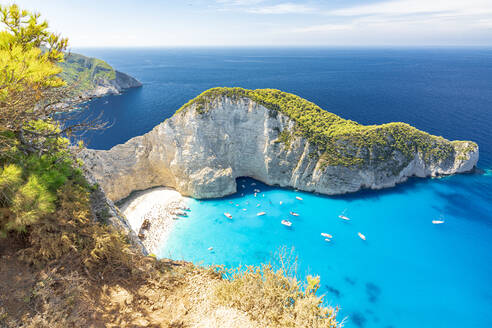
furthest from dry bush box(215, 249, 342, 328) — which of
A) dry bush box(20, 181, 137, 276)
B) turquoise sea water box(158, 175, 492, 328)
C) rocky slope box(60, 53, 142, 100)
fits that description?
rocky slope box(60, 53, 142, 100)

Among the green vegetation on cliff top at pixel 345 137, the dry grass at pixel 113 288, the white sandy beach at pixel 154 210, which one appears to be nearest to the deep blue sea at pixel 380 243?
the white sandy beach at pixel 154 210

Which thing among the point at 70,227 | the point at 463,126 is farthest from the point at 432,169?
the point at 70,227

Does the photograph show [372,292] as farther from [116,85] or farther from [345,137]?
[116,85]

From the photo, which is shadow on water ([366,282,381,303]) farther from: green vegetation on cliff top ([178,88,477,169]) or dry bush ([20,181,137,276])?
dry bush ([20,181,137,276])

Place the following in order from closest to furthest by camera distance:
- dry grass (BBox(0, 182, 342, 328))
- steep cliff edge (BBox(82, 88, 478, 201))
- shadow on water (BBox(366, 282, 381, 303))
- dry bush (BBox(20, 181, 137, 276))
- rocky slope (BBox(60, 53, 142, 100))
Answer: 1. dry grass (BBox(0, 182, 342, 328))
2. dry bush (BBox(20, 181, 137, 276))
3. shadow on water (BBox(366, 282, 381, 303))
4. steep cliff edge (BBox(82, 88, 478, 201))
5. rocky slope (BBox(60, 53, 142, 100))

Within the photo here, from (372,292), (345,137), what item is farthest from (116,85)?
(372,292)

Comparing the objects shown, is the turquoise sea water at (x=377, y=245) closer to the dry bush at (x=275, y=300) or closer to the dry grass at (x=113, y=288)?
the dry grass at (x=113, y=288)
